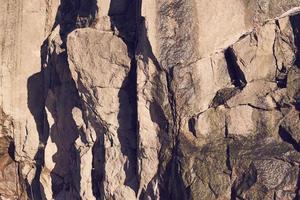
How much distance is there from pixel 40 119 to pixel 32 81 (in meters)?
1.54

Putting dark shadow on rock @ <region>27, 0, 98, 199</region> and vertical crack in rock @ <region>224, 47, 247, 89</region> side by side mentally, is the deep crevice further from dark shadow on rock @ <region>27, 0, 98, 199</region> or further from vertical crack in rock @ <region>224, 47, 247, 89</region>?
dark shadow on rock @ <region>27, 0, 98, 199</region>

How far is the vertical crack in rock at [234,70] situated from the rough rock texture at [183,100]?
0.05 m

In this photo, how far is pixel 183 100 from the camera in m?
20.3

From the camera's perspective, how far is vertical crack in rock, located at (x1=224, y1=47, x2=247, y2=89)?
20.2 m

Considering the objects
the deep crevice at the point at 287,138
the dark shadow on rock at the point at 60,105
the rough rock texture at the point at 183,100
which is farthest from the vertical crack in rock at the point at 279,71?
the dark shadow on rock at the point at 60,105

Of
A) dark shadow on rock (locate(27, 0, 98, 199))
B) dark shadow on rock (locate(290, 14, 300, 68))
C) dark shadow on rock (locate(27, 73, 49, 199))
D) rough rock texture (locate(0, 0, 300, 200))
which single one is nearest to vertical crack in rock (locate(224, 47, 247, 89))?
rough rock texture (locate(0, 0, 300, 200))

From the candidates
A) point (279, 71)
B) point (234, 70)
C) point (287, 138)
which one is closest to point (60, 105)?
point (234, 70)

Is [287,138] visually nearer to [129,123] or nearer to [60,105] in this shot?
[129,123]

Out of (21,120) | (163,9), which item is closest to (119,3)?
(163,9)

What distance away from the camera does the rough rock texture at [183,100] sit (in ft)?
64.2

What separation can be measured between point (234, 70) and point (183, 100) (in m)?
1.87

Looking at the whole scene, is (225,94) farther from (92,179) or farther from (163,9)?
(92,179)

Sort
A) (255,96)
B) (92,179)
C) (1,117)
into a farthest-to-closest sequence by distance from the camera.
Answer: (1,117), (92,179), (255,96)

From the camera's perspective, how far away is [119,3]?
75.5ft
